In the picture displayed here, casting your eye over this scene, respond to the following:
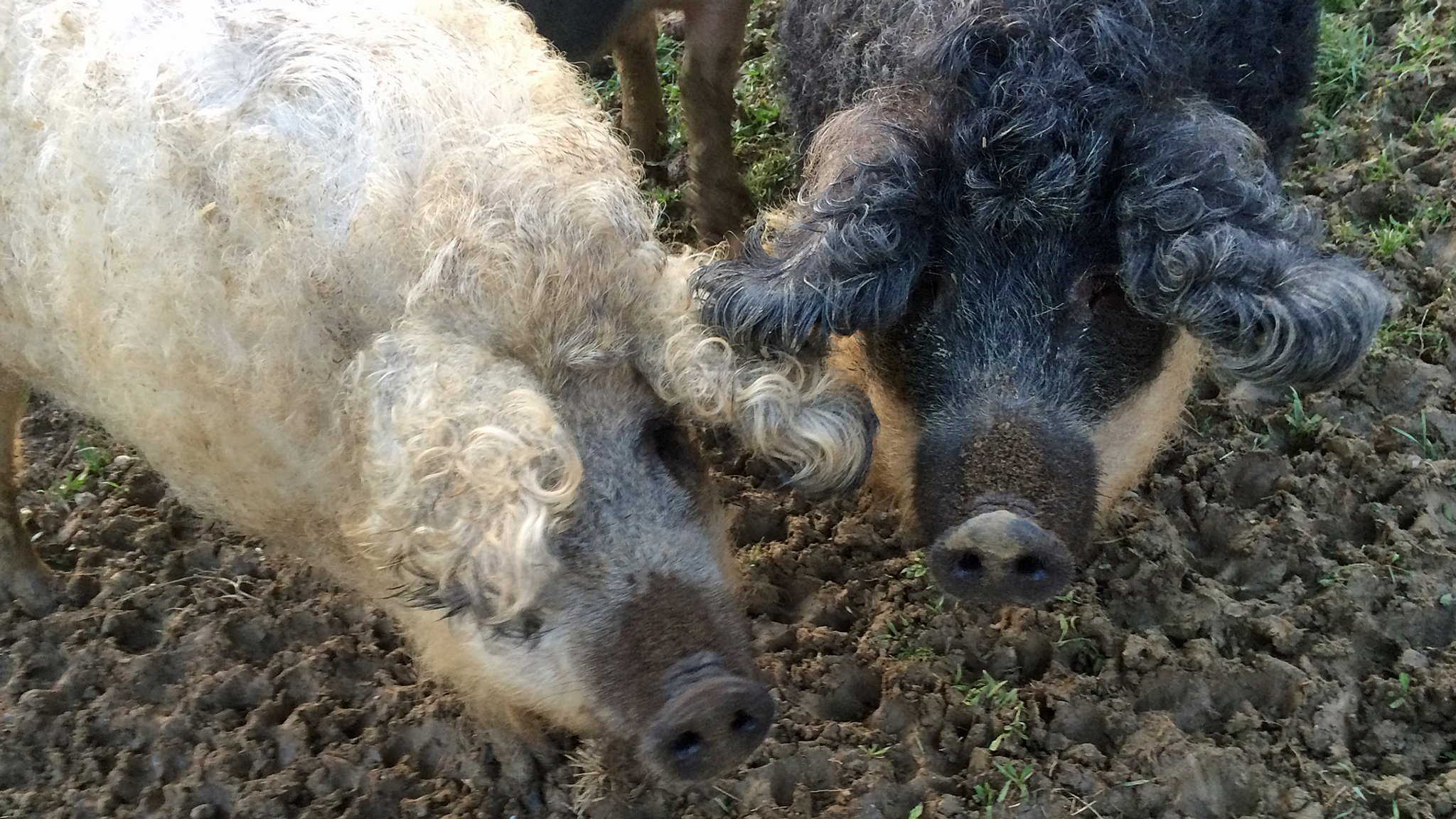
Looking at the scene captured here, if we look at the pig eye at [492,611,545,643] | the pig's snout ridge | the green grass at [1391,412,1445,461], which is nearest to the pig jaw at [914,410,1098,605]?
the pig's snout ridge

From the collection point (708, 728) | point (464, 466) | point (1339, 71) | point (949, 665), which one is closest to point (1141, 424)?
point (949, 665)

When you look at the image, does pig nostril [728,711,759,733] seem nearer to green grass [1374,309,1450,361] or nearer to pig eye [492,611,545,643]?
pig eye [492,611,545,643]

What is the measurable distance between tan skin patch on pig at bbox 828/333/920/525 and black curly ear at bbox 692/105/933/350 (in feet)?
0.66

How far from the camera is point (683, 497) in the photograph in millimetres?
2195

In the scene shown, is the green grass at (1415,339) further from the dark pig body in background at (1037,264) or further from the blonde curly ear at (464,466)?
the blonde curly ear at (464,466)

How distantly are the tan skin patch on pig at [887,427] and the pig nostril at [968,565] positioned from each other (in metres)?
0.27

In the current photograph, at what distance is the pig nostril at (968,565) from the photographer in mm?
2225

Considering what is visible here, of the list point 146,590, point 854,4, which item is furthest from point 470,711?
point 854,4

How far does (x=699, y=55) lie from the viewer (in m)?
4.01

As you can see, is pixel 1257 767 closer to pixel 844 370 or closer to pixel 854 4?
pixel 844 370

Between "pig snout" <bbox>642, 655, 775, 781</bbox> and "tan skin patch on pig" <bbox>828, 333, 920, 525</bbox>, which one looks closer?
"pig snout" <bbox>642, 655, 775, 781</bbox>

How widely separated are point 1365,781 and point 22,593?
360 cm

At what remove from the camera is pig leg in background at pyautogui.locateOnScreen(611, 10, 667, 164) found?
173 inches

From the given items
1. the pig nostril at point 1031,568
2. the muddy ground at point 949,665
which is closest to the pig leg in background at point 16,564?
the muddy ground at point 949,665
